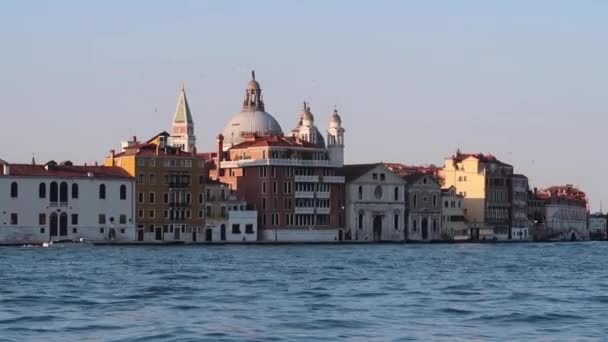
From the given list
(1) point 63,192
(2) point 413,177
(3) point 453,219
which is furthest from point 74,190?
(3) point 453,219

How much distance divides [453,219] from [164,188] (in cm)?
2480

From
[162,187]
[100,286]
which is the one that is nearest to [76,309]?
[100,286]

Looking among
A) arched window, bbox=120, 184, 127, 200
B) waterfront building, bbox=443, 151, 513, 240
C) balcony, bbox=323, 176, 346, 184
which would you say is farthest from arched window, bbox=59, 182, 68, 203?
waterfront building, bbox=443, 151, 513, 240

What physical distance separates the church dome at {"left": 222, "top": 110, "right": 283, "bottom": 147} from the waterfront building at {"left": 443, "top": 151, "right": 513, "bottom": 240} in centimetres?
1272

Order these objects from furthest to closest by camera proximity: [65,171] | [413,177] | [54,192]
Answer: [413,177]
[65,171]
[54,192]

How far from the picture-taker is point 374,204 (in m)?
88.1

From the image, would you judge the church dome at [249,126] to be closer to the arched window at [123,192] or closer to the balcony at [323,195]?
the balcony at [323,195]

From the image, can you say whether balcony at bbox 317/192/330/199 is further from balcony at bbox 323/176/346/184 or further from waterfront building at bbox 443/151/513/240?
waterfront building at bbox 443/151/513/240

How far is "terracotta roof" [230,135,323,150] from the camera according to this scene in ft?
274

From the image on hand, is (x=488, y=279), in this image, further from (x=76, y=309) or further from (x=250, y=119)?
(x=250, y=119)

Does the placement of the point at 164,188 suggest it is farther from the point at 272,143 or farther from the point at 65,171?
the point at 272,143

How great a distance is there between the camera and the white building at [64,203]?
72.2 meters

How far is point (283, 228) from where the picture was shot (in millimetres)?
82812

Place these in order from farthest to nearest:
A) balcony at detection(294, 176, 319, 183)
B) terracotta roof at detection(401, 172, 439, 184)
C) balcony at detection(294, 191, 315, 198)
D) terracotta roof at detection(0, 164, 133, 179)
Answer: terracotta roof at detection(401, 172, 439, 184) < balcony at detection(294, 191, 315, 198) < balcony at detection(294, 176, 319, 183) < terracotta roof at detection(0, 164, 133, 179)
